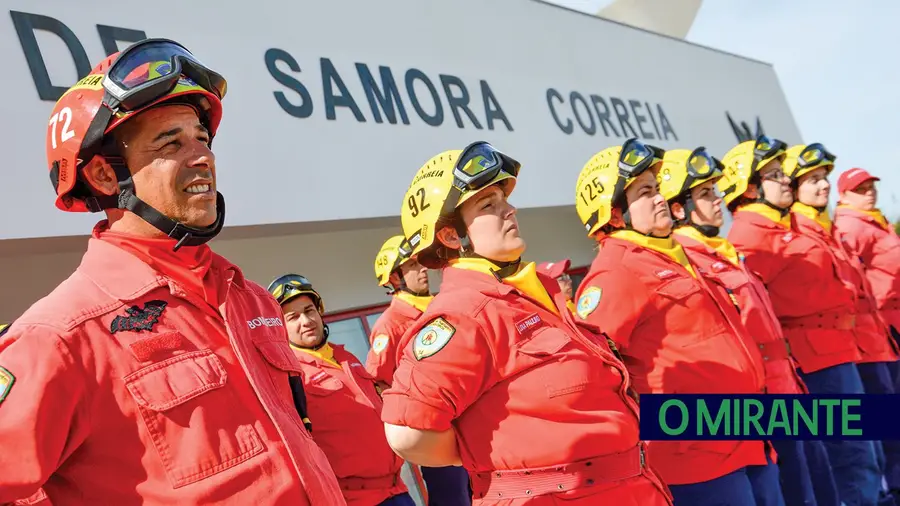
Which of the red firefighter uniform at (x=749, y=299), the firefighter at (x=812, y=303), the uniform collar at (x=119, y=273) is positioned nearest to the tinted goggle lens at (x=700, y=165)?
the red firefighter uniform at (x=749, y=299)

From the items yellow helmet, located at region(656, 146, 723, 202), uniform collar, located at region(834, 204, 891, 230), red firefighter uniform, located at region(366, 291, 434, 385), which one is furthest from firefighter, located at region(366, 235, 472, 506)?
uniform collar, located at region(834, 204, 891, 230)

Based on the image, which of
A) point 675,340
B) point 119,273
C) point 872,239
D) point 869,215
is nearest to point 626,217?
point 675,340

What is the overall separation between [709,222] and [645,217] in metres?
1.37

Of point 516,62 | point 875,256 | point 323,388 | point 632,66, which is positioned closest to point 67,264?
point 323,388

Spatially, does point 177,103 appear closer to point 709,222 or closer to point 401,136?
point 709,222

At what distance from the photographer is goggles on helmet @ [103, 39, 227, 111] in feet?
5.73

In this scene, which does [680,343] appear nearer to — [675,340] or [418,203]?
[675,340]

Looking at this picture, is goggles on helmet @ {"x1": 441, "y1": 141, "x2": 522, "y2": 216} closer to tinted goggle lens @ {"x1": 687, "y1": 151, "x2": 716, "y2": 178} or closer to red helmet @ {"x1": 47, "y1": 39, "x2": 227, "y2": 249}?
red helmet @ {"x1": 47, "y1": 39, "x2": 227, "y2": 249}

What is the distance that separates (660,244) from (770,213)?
2259 millimetres

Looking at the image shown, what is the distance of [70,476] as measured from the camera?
152 centimetres

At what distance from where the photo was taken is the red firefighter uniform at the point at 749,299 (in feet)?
13.1

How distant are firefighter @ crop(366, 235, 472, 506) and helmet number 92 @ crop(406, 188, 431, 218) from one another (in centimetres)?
156

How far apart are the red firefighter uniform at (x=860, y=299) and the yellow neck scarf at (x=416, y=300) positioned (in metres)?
2.75

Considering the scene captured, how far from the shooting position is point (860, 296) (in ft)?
18.0
